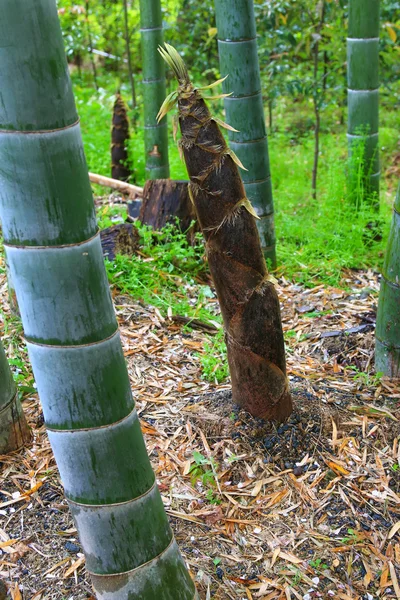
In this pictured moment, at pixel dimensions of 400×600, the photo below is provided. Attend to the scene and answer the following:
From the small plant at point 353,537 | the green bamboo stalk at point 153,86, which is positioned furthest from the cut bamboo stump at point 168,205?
the small plant at point 353,537

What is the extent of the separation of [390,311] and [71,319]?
1815 mm

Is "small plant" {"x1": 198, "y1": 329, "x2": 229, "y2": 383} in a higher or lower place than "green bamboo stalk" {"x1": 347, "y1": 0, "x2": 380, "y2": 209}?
lower

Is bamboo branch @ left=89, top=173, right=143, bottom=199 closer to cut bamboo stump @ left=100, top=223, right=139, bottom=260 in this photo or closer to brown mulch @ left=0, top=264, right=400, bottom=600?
cut bamboo stump @ left=100, top=223, right=139, bottom=260

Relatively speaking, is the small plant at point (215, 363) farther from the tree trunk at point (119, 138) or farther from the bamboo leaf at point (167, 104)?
the tree trunk at point (119, 138)

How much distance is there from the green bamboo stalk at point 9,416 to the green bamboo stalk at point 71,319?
90cm

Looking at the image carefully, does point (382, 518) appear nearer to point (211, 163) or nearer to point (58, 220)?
point (211, 163)

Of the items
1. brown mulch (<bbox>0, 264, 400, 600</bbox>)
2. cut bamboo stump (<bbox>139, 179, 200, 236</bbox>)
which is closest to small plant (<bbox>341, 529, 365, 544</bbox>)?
brown mulch (<bbox>0, 264, 400, 600</bbox>)

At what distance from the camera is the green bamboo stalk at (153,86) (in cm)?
448

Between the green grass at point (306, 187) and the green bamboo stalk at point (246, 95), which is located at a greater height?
the green bamboo stalk at point (246, 95)

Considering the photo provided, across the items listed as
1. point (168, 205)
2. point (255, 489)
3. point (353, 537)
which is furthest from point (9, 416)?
point (168, 205)

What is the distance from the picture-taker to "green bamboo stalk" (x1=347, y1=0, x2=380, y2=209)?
4.01 metres

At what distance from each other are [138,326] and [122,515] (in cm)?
189

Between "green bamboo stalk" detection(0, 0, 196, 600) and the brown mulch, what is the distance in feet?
1.43

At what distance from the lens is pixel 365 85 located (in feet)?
14.1
